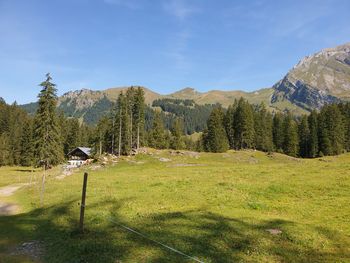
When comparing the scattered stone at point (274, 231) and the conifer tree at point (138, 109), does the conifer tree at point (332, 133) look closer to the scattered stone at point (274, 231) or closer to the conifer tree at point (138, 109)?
the conifer tree at point (138, 109)

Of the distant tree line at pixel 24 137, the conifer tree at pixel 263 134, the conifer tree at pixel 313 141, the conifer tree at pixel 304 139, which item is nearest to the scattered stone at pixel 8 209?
the distant tree line at pixel 24 137

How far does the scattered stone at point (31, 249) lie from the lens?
15.3 meters

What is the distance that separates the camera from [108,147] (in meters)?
119

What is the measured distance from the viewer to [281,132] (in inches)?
4867

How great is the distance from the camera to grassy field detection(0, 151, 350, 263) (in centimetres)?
1419

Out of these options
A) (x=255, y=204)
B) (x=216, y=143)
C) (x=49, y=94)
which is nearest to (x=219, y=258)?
(x=255, y=204)

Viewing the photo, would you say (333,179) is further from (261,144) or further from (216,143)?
(261,144)

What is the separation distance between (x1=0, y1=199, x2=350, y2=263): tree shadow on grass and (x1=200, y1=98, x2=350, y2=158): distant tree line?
92.2 metres

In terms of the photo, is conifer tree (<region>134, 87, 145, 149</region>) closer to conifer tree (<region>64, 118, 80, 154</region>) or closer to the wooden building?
the wooden building

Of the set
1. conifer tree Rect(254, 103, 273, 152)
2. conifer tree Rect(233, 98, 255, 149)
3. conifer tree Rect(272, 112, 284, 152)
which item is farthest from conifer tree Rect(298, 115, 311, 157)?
conifer tree Rect(233, 98, 255, 149)

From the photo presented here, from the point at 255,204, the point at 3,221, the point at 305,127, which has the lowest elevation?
the point at 3,221

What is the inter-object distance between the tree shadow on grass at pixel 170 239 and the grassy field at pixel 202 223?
0.05 meters

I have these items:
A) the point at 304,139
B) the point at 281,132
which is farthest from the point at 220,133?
the point at 304,139

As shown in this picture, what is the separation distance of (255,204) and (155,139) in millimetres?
113915
